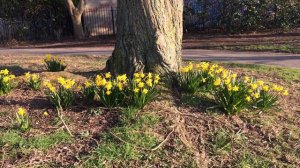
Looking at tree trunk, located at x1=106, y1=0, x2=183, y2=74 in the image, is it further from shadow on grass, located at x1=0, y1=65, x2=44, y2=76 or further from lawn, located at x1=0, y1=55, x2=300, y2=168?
shadow on grass, located at x1=0, y1=65, x2=44, y2=76

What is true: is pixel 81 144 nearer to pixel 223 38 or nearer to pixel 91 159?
pixel 91 159

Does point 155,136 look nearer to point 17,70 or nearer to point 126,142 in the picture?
point 126,142

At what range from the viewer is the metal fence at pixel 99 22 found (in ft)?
75.4

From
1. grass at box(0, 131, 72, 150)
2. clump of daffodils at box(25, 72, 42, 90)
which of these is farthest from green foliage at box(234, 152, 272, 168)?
clump of daffodils at box(25, 72, 42, 90)

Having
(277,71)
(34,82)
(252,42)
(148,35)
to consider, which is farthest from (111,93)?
(252,42)

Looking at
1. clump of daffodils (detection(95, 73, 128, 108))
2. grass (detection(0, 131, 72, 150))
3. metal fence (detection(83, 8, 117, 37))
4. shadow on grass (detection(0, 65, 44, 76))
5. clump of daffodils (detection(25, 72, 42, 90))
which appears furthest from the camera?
metal fence (detection(83, 8, 117, 37))

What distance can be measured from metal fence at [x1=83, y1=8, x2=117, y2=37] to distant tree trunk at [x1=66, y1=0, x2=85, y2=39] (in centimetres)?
95

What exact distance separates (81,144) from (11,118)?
116cm

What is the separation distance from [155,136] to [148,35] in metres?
1.82

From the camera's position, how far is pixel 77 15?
853 inches

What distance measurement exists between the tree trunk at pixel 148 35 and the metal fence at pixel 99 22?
54.7 ft

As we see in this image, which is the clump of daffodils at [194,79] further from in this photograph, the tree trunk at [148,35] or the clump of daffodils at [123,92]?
the clump of daffodils at [123,92]

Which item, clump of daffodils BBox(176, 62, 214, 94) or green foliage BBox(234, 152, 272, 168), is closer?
green foliage BBox(234, 152, 272, 168)

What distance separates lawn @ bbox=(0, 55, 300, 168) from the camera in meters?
4.58
